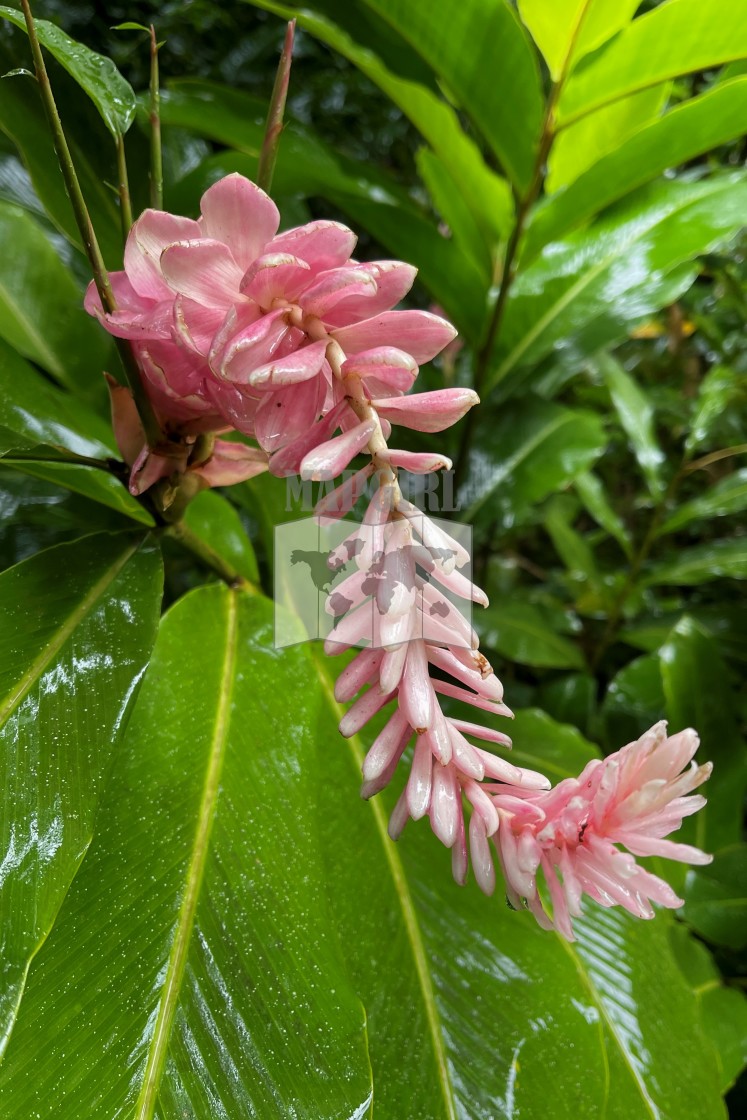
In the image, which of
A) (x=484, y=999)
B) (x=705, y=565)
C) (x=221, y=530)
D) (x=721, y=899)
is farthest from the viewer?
(x=705, y=565)

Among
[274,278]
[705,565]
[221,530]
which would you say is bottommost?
[274,278]

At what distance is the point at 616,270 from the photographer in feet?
3.06

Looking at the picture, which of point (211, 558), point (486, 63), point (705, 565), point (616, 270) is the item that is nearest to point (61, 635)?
point (211, 558)

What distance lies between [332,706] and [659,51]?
2.53 feet

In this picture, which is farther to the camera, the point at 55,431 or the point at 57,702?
the point at 55,431

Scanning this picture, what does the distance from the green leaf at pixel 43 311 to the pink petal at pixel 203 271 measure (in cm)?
48

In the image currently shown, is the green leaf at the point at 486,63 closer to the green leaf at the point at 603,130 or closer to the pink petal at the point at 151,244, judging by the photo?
the green leaf at the point at 603,130

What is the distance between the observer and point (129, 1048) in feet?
1.30

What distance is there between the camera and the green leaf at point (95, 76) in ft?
1.39

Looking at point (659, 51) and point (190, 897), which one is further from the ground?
point (659, 51)

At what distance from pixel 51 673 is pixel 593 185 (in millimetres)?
841

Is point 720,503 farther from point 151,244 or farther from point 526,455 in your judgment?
point 151,244

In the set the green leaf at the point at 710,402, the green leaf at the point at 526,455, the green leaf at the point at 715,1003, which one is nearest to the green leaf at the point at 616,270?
the green leaf at the point at 526,455

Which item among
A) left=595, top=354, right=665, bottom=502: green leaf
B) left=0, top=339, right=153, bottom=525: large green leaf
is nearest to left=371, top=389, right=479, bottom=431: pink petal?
left=0, top=339, right=153, bottom=525: large green leaf
